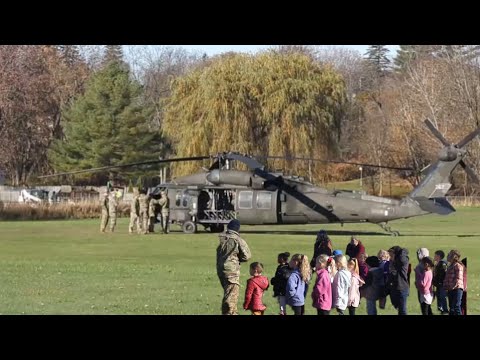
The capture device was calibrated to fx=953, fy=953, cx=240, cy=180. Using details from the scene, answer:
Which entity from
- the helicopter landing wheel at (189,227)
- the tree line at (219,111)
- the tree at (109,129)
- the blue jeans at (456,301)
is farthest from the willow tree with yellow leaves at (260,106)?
the blue jeans at (456,301)

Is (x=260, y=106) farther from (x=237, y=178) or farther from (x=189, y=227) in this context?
(x=237, y=178)

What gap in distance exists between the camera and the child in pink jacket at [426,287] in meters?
14.2

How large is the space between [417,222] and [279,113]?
9817 mm

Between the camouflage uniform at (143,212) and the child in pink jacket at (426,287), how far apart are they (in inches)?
785

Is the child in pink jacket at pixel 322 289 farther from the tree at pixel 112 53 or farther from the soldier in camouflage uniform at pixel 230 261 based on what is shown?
the tree at pixel 112 53

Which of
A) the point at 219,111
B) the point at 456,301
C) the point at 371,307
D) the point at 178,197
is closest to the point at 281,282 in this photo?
the point at 371,307

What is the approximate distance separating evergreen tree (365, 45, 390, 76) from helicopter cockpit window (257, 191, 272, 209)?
70.7m

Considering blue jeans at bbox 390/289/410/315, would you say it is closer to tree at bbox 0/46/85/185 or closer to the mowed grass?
the mowed grass

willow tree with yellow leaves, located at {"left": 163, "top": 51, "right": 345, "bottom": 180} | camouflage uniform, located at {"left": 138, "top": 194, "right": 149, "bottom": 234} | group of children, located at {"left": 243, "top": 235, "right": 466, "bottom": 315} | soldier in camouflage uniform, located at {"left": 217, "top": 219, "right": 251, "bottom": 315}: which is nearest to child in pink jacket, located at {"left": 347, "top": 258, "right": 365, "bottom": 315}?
group of children, located at {"left": 243, "top": 235, "right": 466, "bottom": 315}

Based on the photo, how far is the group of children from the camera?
1316 cm

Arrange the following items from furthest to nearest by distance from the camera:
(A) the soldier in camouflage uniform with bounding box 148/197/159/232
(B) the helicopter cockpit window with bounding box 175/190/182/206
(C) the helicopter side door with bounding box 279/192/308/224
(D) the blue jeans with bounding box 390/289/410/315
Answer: (B) the helicopter cockpit window with bounding box 175/190/182/206 → (A) the soldier in camouflage uniform with bounding box 148/197/159/232 → (C) the helicopter side door with bounding box 279/192/308/224 → (D) the blue jeans with bounding box 390/289/410/315
